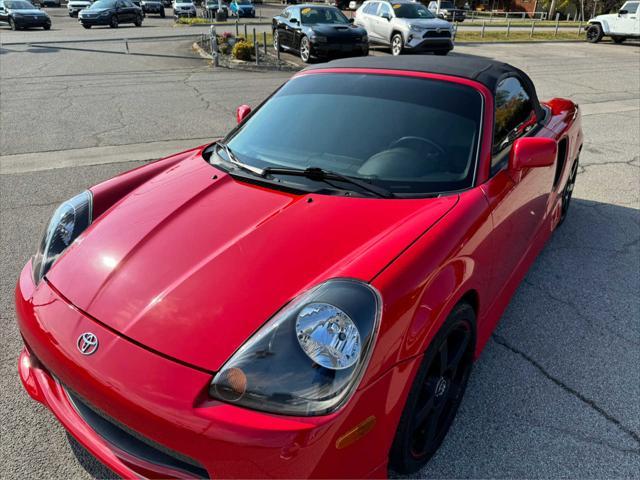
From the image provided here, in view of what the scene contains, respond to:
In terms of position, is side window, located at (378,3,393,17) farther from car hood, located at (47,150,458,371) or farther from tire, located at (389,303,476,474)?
tire, located at (389,303,476,474)

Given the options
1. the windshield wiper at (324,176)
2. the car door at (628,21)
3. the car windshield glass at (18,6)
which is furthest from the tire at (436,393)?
the car windshield glass at (18,6)

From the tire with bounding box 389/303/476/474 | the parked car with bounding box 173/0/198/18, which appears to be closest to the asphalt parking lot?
the tire with bounding box 389/303/476/474

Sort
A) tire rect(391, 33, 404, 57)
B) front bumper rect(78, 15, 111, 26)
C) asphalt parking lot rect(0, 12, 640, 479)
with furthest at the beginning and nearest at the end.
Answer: front bumper rect(78, 15, 111, 26), tire rect(391, 33, 404, 57), asphalt parking lot rect(0, 12, 640, 479)

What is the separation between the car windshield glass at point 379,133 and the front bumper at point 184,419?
3.53 ft

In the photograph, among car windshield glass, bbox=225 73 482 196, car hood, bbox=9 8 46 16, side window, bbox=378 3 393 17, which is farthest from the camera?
car hood, bbox=9 8 46 16

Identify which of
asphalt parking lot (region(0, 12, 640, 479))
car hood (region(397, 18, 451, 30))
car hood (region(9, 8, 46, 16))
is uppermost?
car hood (region(397, 18, 451, 30))

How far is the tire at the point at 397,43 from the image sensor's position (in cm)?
1538

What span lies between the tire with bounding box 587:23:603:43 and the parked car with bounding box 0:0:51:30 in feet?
87.5

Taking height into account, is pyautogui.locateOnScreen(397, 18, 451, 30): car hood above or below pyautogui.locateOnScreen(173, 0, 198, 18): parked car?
above

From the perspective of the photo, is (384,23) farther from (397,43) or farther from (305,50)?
(305,50)

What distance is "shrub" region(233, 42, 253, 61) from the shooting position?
540 inches

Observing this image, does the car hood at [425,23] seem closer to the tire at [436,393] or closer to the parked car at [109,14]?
the tire at [436,393]

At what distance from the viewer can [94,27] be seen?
27.2 m

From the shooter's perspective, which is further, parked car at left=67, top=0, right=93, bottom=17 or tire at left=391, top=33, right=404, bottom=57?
parked car at left=67, top=0, right=93, bottom=17
